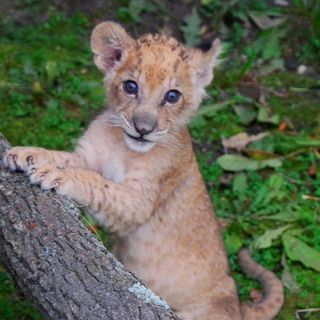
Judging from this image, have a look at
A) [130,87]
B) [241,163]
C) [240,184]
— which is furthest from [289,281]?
[130,87]

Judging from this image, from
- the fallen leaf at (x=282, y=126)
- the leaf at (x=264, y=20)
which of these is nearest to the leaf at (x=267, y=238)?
the fallen leaf at (x=282, y=126)

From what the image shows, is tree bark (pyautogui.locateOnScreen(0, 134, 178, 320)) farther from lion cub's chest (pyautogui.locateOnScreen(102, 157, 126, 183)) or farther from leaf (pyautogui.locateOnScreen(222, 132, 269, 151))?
leaf (pyautogui.locateOnScreen(222, 132, 269, 151))

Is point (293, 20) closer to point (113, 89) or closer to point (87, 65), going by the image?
point (87, 65)

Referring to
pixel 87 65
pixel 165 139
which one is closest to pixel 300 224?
pixel 165 139

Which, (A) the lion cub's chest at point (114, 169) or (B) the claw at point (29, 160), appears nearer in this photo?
(B) the claw at point (29, 160)

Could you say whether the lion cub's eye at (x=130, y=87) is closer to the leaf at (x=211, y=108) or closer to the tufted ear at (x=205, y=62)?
the tufted ear at (x=205, y=62)

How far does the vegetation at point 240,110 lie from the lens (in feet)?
23.6

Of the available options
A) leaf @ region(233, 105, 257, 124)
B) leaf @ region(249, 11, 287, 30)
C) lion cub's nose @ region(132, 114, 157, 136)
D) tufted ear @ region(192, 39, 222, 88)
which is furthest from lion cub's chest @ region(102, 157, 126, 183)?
leaf @ region(249, 11, 287, 30)

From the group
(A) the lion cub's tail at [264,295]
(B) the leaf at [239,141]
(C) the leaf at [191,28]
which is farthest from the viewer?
(C) the leaf at [191,28]

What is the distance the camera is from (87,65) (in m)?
8.92

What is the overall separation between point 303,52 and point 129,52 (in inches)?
160

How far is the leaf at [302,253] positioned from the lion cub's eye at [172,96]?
2060 millimetres

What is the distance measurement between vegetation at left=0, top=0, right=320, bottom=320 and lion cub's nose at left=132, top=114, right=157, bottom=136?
1645 mm

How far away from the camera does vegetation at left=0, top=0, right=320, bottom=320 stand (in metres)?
7.21
